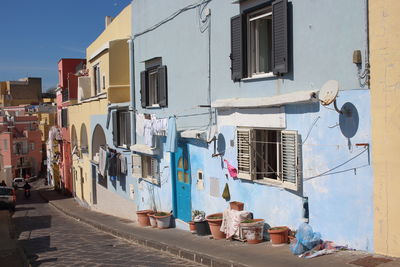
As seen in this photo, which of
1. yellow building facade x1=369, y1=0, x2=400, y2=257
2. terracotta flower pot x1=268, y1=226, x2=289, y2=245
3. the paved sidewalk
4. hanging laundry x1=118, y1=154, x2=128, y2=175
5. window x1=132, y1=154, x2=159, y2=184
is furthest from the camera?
hanging laundry x1=118, y1=154, x2=128, y2=175

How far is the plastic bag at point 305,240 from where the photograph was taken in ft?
29.2

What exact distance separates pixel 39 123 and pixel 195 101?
65.9 meters

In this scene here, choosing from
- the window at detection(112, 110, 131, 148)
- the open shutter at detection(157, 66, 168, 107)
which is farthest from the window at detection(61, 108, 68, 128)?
the open shutter at detection(157, 66, 168, 107)

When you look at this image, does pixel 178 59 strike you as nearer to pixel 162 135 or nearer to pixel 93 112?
pixel 162 135

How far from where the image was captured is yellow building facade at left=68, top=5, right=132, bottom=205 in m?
19.6

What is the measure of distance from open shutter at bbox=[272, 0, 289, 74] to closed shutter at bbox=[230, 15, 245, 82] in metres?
1.14

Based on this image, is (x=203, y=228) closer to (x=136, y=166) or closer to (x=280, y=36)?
(x=280, y=36)

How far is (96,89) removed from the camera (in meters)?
24.8

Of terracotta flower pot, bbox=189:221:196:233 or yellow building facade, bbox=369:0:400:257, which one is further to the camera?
terracotta flower pot, bbox=189:221:196:233

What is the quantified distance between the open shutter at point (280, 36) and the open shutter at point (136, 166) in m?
9.34

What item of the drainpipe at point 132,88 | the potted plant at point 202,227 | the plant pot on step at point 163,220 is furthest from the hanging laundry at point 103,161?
the potted plant at point 202,227

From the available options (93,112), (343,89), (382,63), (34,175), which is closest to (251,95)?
(343,89)

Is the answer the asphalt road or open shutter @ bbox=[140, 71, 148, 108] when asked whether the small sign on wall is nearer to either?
the asphalt road

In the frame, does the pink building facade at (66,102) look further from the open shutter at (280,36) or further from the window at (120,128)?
the open shutter at (280,36)
